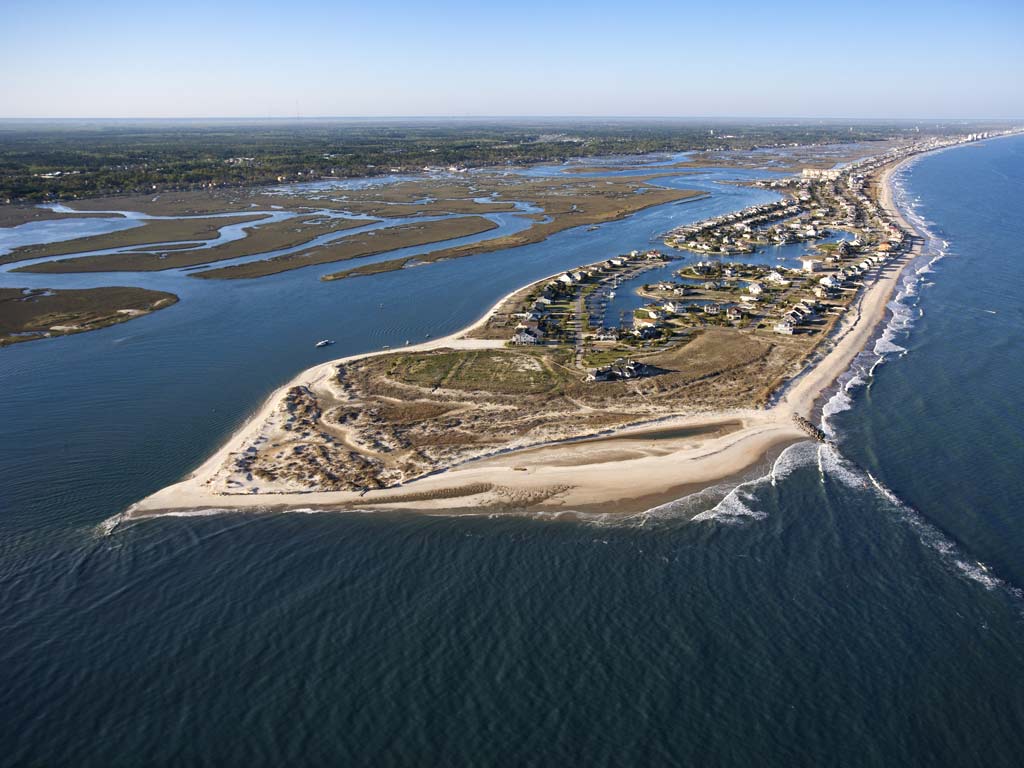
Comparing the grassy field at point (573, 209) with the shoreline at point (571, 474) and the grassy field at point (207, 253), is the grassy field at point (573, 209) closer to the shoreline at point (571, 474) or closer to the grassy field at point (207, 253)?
the grassy field at point (207, 253)

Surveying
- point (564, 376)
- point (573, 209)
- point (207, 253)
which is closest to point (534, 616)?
point (564, 376)

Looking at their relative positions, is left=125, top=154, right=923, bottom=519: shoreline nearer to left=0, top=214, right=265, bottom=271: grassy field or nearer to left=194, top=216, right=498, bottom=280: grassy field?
left=194, top=216, right=498, bottom=280: grassy field

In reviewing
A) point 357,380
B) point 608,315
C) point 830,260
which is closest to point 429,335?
point 357,380

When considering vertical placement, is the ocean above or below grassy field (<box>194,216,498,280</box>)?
below

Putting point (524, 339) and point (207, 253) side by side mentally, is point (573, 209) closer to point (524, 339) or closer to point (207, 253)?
point (207, 253)

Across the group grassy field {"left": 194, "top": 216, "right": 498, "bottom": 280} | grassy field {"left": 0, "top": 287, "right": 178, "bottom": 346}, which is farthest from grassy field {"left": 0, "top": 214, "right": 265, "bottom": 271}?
grassy field {"left": 194, "top": 216, "right": 498, "bottom": 280}

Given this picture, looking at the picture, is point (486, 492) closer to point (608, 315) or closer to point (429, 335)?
point (429, 335)
